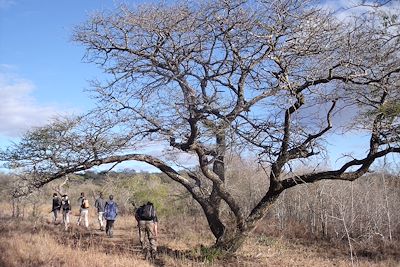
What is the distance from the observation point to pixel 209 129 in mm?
13648

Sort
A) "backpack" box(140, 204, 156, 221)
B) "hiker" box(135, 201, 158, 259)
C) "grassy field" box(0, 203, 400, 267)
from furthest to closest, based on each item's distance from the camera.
Answer: "backpack" box(140, 204, 156, 221), "hiker" box(135, 201, 158, 259), "grassy field" box(0, 203, 400, 267)

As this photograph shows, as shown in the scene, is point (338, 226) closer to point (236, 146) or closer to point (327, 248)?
point (327, 248)

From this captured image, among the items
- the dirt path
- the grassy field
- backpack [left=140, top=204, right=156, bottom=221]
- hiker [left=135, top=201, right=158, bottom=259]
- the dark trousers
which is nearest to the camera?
the grassy field

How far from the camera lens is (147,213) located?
15.5 metres

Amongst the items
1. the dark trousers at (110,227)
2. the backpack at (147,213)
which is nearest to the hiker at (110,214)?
the dark trousers at (110,227)

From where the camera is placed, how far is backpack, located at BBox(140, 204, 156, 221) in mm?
15444

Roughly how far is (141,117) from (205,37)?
3368 mm

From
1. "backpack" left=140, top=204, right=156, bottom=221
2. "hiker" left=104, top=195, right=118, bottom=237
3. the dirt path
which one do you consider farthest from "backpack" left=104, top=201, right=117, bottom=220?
"backpack" left=140, top=204, right=156, bottom=221

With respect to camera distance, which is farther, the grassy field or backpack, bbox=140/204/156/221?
backpack, bbox=140/204/156/221

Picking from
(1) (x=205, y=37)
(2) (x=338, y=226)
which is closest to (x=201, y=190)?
(1) (x=205, y=37)

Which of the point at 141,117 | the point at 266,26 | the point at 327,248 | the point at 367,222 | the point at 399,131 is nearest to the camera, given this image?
the point at 266,26

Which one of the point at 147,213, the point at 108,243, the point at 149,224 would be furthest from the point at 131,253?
the point at 108,243

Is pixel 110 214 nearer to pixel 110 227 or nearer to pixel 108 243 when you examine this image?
pixel 110 227

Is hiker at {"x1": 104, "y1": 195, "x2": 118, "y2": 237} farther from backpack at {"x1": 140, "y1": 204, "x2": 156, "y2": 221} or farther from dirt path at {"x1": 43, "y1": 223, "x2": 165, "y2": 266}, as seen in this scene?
backpack at {"x1": 140, "y1": 204, "x2": 156, "y2": 221}
